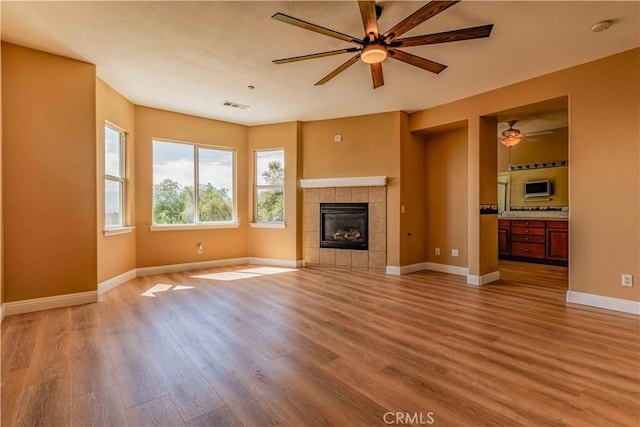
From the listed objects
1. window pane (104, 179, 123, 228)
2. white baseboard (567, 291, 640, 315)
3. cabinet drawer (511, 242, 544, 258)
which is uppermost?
window pane (104, 179, 123, 228)

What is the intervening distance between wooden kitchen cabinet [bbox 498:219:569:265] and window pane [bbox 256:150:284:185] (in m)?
4.89

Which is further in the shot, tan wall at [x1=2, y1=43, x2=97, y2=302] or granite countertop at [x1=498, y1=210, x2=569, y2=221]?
granite countertop at [x1=498, y1=210, x2=569, y2=221]

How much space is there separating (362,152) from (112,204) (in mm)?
4113

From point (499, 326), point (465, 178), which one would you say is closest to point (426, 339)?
point (499, 326)

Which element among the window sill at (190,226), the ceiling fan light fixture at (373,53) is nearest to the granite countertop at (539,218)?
the ceiling fan light fixture at (373,53)

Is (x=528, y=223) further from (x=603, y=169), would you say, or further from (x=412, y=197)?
(x=603, y=169)

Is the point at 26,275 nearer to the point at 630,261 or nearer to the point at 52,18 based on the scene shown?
the point at 52,18

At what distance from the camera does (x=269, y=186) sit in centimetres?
622

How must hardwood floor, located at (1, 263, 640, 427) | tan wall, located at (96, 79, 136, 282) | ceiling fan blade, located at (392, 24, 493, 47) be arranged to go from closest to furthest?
hardwood floor, located at (1, 263, 640, 427), ceiling fan blade, located at (392, 24, 493, 47), tan wall, located at (96, 79, 136, 282)

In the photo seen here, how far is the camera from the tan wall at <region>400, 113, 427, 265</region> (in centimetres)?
531

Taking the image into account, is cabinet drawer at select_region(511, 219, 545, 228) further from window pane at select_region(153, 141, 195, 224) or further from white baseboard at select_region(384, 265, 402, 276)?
window pane at select_region(153, 141, 195, 224)

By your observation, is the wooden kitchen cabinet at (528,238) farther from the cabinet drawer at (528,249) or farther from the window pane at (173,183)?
the window pane at (173,183)

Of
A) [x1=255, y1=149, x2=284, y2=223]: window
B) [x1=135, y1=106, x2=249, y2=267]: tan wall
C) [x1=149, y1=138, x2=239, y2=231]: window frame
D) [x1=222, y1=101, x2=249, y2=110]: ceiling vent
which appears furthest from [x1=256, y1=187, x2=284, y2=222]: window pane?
[x1=222, y1=101, x2=249, y2=110]: ceiling vent

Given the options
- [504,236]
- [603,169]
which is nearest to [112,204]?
[603,169]
